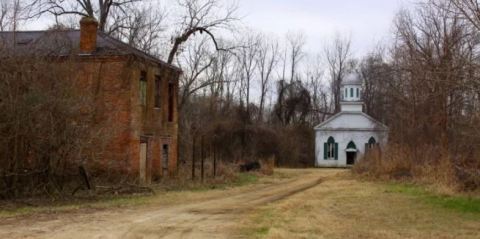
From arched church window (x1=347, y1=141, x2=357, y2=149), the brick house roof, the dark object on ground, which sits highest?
the brick house roof

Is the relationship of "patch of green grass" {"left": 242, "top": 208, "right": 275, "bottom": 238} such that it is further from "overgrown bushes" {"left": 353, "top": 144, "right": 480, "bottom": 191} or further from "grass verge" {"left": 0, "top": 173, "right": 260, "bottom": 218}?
"overgrown bushes" {"left": 353, "top": 144, "right": 480, "bottom": 191}

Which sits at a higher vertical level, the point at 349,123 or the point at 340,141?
the point at 349,123

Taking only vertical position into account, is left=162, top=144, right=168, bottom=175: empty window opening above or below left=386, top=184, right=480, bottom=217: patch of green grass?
above

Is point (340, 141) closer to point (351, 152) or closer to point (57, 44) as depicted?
point (351, 152)

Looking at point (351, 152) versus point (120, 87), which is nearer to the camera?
point (120, 87)

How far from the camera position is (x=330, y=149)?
77.9 metres

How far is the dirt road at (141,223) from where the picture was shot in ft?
47.2

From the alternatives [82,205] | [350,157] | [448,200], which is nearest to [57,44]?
[82,205]

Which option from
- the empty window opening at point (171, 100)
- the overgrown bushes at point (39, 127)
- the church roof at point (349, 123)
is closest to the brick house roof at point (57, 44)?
the overgrown bushes at point (39, 127)

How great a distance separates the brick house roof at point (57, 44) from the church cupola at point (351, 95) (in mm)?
44339

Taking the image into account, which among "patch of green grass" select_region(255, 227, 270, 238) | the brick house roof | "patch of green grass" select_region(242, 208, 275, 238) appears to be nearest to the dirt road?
"patch of green grass" select_region(242, 208, 275, 238)

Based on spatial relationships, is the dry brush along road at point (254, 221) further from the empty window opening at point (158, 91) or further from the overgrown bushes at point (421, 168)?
the empty window opening at point (158, 91)

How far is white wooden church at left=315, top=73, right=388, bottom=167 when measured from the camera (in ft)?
252

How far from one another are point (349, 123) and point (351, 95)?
3574 mm
